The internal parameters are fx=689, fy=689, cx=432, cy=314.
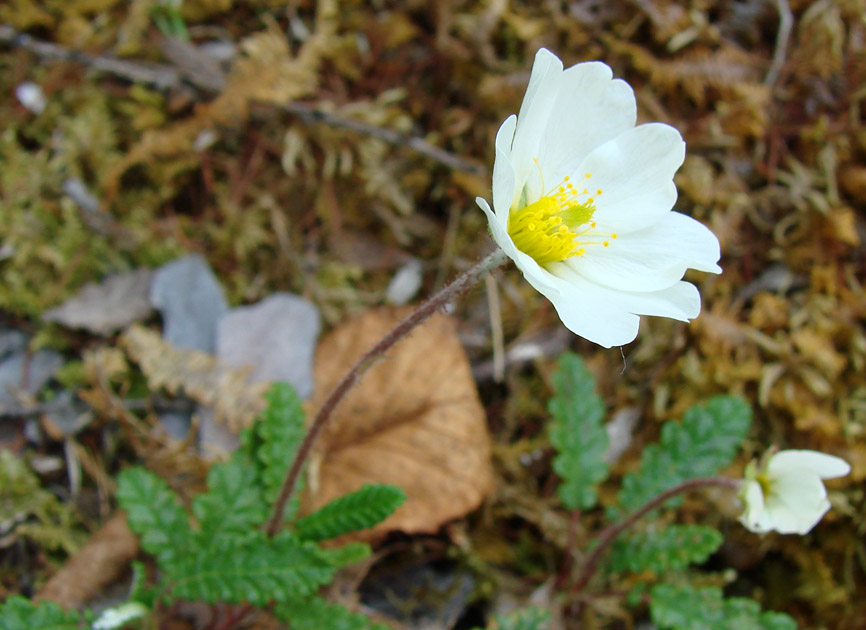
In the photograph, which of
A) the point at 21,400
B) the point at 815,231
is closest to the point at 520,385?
the point at 815,231

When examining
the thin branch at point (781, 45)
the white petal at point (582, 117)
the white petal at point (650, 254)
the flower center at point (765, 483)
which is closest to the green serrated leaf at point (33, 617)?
the white petal at point (650, 254)

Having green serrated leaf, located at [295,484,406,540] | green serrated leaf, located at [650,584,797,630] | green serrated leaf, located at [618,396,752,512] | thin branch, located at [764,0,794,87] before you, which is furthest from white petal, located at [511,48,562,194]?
thin branch, located at [764,0,794,87]

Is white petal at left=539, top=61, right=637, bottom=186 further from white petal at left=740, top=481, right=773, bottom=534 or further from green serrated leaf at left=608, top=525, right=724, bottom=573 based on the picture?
A: green serrated leaf at left=608, top=525, right=724, bottom=573

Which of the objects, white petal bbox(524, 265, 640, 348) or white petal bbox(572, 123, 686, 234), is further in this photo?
white petal bbox(572, 123, 686, 234)

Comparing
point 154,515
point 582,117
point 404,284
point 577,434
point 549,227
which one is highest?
point 582,117

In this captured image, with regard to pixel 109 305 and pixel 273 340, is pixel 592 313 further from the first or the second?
pixel 109 305

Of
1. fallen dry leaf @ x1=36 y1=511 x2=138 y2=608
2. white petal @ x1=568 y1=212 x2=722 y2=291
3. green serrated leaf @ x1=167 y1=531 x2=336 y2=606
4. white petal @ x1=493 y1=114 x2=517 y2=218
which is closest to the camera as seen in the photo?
white petal @ x1=493 y1=114 x2=517 y2=218

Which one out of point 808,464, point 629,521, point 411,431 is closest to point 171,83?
point 411,431
